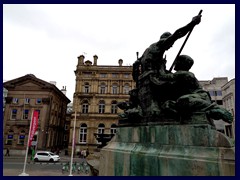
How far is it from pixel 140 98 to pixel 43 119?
3434 cm

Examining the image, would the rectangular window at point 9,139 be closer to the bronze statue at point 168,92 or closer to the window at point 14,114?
the window at point 14,114

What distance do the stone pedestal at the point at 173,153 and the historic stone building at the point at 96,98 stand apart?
30.9 metres

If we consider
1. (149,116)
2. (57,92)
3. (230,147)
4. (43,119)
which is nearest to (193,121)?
(230,147)

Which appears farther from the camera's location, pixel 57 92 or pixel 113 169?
pixel 57 92

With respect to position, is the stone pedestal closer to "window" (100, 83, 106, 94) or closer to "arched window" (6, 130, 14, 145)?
"window" (100, 83, 106, 94)

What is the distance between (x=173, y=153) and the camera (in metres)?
4.03

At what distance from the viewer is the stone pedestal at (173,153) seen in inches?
137

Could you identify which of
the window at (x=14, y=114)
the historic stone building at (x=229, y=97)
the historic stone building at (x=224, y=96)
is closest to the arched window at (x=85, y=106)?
the window at (x=14, y=114)

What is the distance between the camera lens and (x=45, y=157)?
1008 inches

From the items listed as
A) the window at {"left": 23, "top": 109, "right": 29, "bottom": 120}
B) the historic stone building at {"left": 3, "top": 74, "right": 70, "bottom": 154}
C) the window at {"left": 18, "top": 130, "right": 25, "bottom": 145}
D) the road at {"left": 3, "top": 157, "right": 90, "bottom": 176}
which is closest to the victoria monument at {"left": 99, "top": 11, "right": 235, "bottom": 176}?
the road at {"left": 3, "top": 157, "right": 90, "bottom": 176}

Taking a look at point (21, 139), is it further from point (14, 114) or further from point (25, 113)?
point (14, 114)

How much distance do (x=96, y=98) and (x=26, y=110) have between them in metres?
13.3

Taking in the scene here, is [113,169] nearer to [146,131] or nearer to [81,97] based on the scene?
[146,131]

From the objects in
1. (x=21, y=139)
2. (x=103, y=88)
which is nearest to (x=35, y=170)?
(x=21, y=139)
